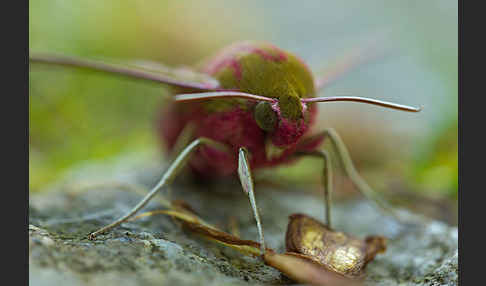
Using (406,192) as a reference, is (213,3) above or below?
above

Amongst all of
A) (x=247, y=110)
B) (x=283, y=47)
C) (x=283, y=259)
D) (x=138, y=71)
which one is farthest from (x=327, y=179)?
(x=138, y=71)

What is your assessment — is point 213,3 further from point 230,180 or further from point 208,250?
point 208,250

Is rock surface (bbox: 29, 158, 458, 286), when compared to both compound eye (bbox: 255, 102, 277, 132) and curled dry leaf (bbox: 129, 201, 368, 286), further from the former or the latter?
compound eye (bbox: 255, 102, 277, 132)

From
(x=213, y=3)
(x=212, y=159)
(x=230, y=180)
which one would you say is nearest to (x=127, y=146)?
(x=230, y=180)

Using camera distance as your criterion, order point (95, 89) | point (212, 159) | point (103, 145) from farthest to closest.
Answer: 1. point (95, 89)
2. point (103, 145)
3. point (212, 159)

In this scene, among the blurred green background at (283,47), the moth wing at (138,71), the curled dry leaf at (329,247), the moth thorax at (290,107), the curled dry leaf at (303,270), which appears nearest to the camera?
the curled dry leaf at (303,270)

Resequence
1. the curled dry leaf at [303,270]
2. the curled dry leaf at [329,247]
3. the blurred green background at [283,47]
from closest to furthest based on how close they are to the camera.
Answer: the curled dry leaf at [303,270] < the curled dry leaf at [329,247] < the blurred green background at [283,47]

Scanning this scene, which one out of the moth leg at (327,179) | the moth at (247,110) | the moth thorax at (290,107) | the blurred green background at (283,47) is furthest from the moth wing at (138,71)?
the moth leg at (327,179)

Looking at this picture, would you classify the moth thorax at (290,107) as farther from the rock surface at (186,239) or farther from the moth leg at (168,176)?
the rock surface at (186,239)
